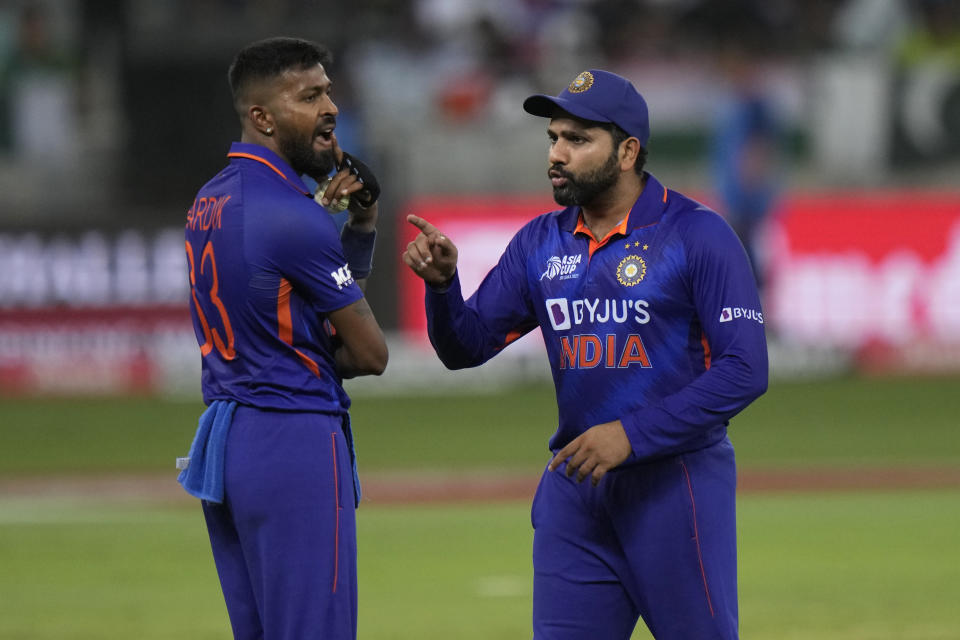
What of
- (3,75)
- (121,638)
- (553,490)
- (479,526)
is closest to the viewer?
(553,490)

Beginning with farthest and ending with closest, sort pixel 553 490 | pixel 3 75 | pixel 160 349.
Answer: pixel 3 75, pixel 160 349, pixel 553 490

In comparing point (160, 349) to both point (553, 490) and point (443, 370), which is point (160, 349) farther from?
point (553, 490)

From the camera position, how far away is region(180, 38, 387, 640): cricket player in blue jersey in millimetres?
4504

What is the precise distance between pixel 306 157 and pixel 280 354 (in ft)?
2.02

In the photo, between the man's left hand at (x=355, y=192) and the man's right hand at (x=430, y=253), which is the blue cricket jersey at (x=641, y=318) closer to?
the man's right hand at (x=430, y=253)

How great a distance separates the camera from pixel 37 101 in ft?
66.0

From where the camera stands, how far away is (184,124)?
2056 cm

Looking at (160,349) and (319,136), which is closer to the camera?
(319,136)

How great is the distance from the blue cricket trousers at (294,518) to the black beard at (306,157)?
755 mm

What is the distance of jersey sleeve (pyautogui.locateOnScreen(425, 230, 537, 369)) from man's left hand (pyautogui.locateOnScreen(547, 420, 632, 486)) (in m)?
0.66

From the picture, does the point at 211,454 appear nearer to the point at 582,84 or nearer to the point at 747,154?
the point at 582,84

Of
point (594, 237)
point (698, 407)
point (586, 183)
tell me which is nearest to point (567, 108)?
point (586, 183)

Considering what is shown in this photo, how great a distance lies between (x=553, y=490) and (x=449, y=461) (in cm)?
916

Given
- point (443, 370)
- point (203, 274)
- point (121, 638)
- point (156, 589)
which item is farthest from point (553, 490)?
point (443, 370)
